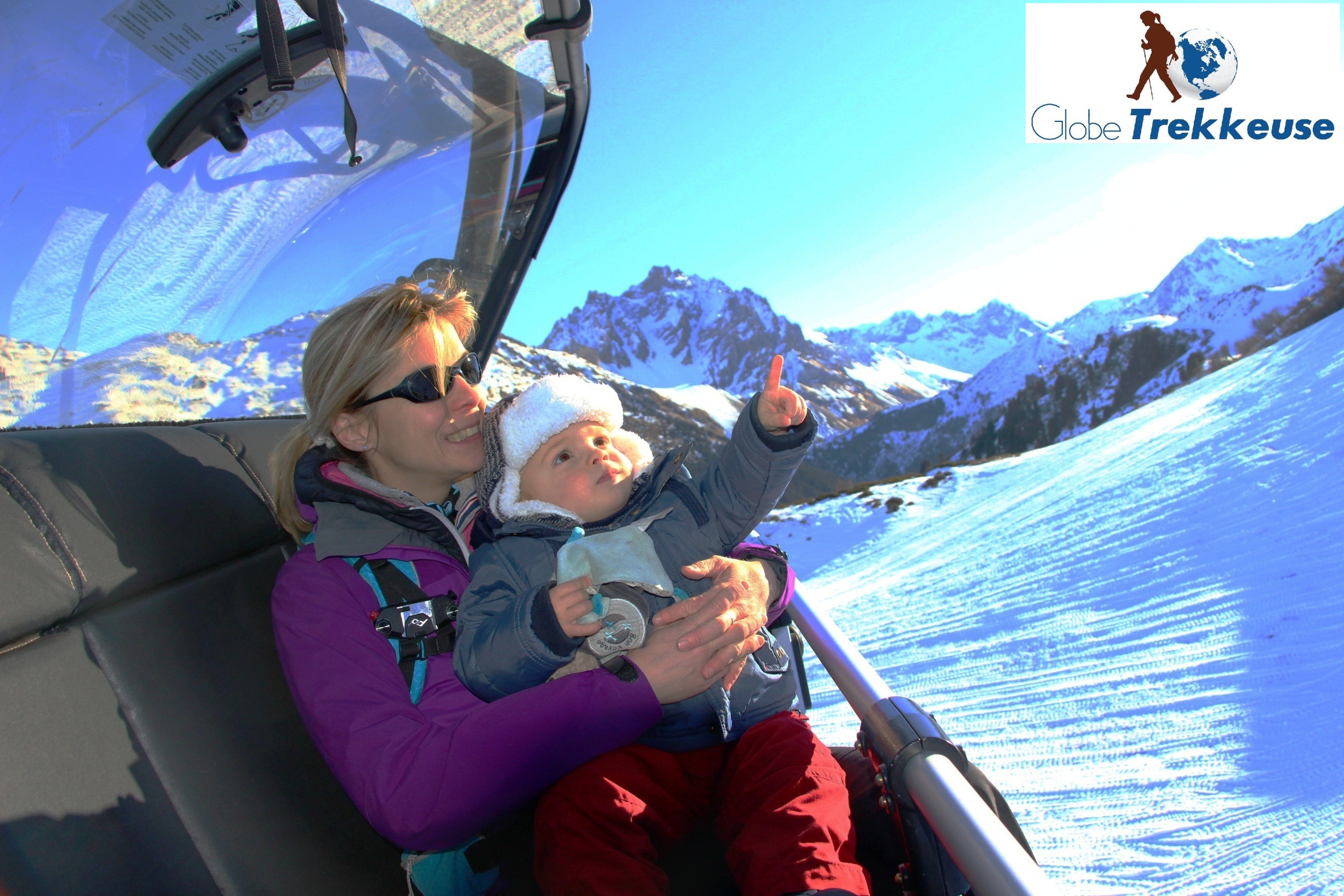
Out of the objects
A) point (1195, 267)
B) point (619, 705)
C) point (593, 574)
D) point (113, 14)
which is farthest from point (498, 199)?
point (1195, 267)

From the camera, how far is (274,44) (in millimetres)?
1258

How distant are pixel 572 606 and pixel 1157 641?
408 centimetres

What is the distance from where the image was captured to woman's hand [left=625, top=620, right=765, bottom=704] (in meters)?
1.24

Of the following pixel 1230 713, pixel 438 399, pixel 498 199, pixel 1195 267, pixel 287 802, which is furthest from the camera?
pixel 1195 267

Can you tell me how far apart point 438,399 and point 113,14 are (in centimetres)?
87

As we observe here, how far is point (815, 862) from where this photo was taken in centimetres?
109

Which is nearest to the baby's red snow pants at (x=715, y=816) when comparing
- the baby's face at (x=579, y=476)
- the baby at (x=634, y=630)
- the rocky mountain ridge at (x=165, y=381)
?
the baby at (x=634, y=630)

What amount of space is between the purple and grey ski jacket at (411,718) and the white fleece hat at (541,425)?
0.28 meters

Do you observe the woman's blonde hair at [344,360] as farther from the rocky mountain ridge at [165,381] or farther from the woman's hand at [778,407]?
the woman's hand at [778,407]

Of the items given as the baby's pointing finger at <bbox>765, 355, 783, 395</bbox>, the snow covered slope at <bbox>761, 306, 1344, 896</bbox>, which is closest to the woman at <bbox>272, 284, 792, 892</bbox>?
the baby's pointing finger at <bbox>765, 355, 783, 395</bbox>

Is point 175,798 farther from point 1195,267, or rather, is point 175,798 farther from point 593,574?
point 1195,267

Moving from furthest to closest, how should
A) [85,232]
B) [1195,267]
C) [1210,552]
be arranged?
[1195,267] < [1210,552] < [85,232]

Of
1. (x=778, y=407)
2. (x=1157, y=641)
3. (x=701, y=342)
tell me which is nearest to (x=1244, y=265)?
(x=701, y=342)

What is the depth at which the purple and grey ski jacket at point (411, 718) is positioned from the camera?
44.5 inches
